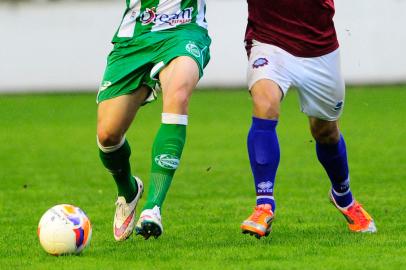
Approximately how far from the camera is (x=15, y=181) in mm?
11211

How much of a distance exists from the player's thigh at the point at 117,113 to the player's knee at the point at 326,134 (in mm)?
1133

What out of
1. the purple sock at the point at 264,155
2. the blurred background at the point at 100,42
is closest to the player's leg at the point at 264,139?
the purple sock at the point at 264,155

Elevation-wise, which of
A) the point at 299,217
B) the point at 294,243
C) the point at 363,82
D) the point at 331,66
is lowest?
the point at 363,82

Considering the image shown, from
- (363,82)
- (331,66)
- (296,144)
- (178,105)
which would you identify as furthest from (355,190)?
(363,82)

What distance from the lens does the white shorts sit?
22.4ft

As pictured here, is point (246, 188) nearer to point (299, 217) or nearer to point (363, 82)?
point (299, 217)

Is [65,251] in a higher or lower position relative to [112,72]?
lower

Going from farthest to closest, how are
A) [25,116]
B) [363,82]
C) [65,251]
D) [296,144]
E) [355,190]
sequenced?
1. [363,82]
2. [25,116]
3. [296,144]
4. [355,190]
5. [65,251]

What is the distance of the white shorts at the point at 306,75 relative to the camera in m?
6.82

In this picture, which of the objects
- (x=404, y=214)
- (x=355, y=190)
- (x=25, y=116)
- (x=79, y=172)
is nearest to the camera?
(x=404, y=214)

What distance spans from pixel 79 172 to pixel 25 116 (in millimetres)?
8137

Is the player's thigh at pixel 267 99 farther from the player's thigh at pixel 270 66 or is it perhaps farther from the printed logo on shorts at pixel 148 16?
the printed logo on shorts at pixel 148 16

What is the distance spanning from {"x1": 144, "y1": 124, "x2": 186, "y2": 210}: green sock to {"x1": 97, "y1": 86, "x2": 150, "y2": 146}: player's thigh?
18.2 inches

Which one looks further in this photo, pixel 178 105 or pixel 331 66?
pixel 331 66
